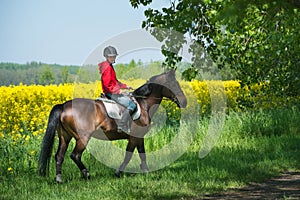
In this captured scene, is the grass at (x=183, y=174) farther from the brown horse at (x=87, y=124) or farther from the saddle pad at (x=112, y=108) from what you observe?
the saddle pad at (x=112, y=108)

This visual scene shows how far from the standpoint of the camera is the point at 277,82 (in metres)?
11.9

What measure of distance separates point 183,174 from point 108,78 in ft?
6.77

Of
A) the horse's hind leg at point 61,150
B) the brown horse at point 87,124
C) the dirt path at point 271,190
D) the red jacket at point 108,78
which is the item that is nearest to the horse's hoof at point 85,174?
the brown horse at point 87,124

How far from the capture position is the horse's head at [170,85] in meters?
8.97

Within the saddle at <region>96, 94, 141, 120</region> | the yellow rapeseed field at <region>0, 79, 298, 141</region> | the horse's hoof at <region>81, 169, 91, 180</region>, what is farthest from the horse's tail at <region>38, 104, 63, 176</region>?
the yellow rapeseed field at <region>0, 79, 298, 141</region>

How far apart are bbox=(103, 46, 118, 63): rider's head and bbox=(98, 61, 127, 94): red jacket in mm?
120

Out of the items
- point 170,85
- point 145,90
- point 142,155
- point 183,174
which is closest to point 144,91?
point 145,90

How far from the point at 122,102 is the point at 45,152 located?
150 centimetres

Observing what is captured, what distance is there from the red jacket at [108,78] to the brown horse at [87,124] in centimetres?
30

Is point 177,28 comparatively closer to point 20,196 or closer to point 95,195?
point 95,195

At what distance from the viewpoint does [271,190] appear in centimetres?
765

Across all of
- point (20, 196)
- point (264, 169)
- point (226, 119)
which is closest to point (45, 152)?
point (20, 196)

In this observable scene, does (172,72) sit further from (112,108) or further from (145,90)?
(112,108)

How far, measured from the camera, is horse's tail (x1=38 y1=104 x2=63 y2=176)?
797 centimetres
